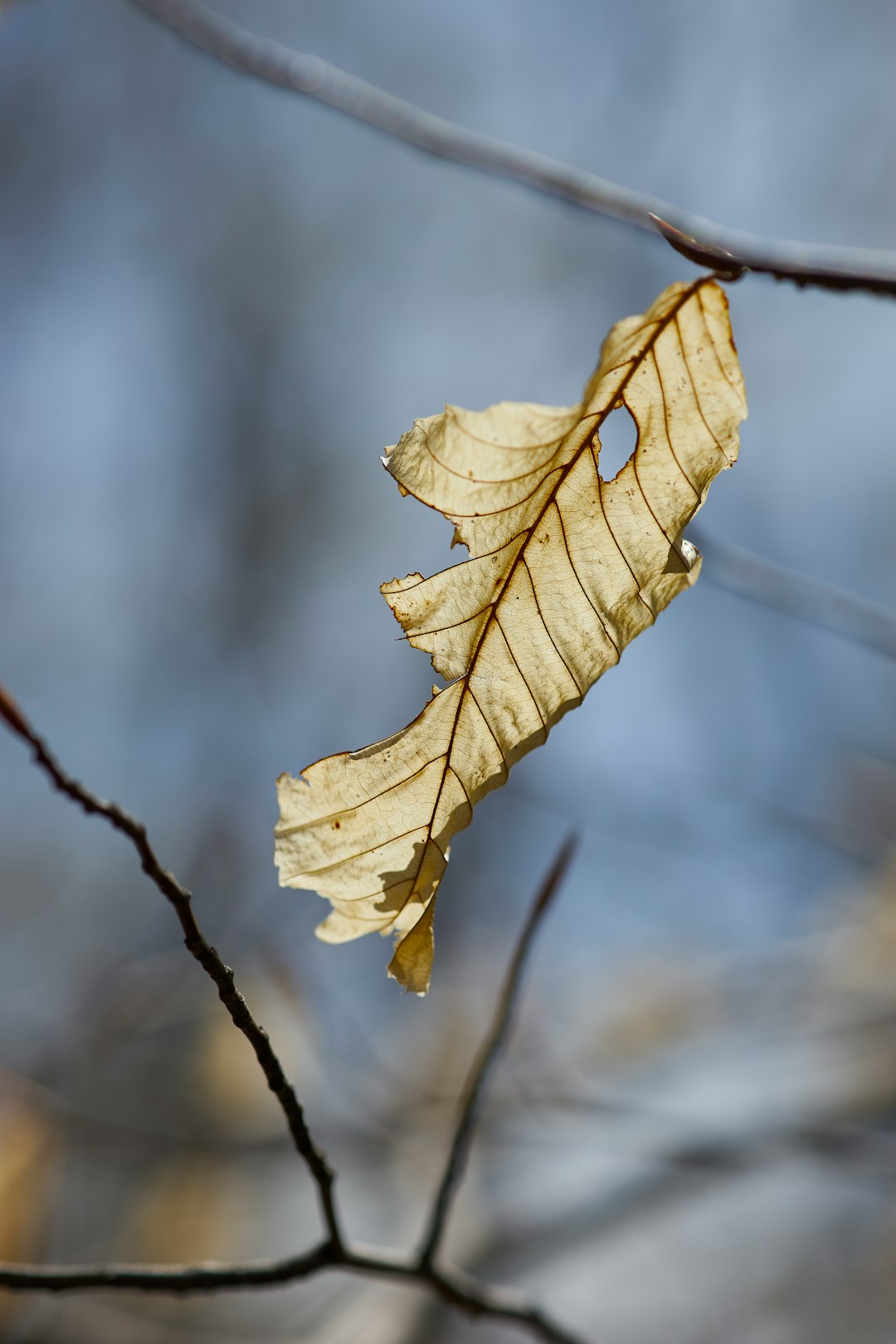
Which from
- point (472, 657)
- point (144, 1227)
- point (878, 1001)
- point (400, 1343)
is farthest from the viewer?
point (144, 1227)

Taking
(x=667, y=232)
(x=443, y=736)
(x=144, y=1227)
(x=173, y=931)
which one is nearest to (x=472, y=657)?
(x=443, y=736)

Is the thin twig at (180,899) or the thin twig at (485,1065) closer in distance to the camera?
the thin twig at (180,899)

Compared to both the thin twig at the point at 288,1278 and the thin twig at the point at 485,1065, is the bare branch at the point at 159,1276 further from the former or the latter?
the thin twig at the point at 485,1065

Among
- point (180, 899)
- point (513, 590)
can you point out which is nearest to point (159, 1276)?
point (180, 899)

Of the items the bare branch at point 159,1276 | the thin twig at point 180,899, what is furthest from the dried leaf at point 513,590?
the bare branch at point 159,1276

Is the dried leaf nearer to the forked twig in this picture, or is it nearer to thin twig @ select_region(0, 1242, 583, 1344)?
the forked twig

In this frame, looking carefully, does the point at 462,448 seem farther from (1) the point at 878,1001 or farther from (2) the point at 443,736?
(1) the point at 878,1001

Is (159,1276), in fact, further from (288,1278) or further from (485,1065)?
(485,1065)

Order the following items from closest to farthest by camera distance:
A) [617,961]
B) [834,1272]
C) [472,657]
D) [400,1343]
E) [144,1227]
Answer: [472,657], [400,1343], [144,1227], [617,961], [834,1272]
